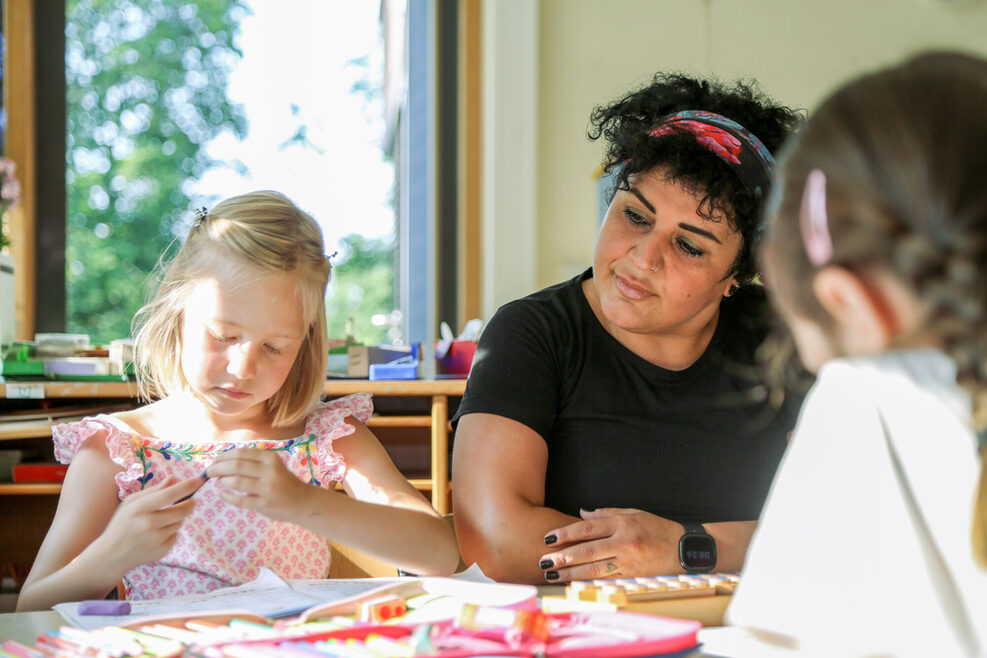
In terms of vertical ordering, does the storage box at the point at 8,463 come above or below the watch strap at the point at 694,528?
below

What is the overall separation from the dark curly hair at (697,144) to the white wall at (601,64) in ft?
4.89

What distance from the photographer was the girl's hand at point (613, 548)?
3.61 ft

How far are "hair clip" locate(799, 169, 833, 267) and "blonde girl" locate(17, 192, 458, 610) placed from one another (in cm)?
64

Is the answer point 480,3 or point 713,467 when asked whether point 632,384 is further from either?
point 480,3

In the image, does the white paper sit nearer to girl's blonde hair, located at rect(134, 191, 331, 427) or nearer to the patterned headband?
girl's blonde hair, located at rect(134, 191, 331, 427)

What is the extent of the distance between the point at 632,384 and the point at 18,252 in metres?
2.32

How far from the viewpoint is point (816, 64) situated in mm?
3105

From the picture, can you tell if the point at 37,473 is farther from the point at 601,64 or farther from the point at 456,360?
the point at 601,64

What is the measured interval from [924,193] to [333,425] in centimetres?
98

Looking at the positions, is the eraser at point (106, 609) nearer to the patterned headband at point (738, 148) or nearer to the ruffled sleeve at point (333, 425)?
the ruffled sleeve at point (333, 425)

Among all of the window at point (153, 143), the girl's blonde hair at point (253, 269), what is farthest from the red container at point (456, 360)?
the girl's blonde hair at point (253, 269)

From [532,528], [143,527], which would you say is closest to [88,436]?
[143,527]

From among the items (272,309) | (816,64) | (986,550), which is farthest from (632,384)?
(816,64)

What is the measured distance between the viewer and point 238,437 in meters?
1.29
